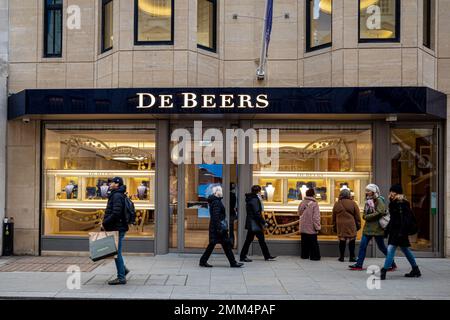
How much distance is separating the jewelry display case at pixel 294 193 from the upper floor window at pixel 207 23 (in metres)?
3.39

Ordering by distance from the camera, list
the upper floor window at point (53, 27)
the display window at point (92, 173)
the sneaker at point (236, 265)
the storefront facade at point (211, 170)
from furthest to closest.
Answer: the upper floor window at point (53, 27) → the display window at point (92, 173) → the storefront facade at point (211, 170) → the sneaker at point (236, 265)

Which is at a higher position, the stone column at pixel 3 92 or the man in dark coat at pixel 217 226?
the stone column at pixel 3 92

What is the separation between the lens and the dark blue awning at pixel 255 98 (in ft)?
30.7

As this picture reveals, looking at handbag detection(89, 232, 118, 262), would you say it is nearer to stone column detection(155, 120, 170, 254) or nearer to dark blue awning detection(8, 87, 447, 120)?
stone column detection(155, 120, 170, 254)

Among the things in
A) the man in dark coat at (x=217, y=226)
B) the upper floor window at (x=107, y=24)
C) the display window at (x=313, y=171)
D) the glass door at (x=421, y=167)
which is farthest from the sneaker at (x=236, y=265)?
the upper floor window at (x=107, y=24)

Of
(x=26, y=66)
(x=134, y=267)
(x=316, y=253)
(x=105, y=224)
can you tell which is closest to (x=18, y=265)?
(x=134, y=267)

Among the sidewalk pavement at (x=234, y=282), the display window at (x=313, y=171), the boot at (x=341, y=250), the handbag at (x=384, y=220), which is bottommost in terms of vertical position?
the sidewalk pavement at (x=234, y=282)

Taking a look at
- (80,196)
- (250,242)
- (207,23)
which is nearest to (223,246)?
(250,242)

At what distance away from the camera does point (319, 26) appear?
10.6 metres

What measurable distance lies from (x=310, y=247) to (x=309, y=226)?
54cm

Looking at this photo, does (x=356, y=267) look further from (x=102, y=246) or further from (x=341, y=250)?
(x=102, y=246)

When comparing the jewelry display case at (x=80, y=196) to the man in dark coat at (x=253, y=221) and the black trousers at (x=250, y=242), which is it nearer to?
the man in dark coat at (x=253, y=221)

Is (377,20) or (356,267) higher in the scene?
(377,20)

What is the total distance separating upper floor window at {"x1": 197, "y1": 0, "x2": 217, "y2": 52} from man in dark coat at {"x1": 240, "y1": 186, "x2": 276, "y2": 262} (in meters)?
3.76
